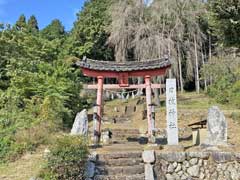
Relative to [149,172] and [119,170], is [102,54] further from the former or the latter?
[149,172]

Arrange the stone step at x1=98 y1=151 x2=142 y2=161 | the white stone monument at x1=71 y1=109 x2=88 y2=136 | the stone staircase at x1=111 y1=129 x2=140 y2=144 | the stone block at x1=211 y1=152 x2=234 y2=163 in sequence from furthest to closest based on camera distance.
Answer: the stone staircase at x1=111 y1=129 x2=140 y2=144, the white stone monument at x1=71 y1=109 x2=88 y2=136, the stone step at x1=98 y1=151 x2=142 y2=161, the stone block at x1=211 y1=152 x2=234 y2=163

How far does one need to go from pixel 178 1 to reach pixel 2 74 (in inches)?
502

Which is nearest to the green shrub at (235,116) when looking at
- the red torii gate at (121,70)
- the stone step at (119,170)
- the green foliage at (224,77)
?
the green foliage at (224,77)

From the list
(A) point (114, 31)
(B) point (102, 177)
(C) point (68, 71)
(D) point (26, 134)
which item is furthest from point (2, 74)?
(B) point (102, 177)

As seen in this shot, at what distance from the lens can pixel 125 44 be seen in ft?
79.7

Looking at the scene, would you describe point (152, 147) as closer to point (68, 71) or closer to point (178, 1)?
point (68, 71)

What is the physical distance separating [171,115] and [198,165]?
182cm

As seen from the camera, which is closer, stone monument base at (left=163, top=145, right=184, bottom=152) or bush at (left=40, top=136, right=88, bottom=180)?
bush at (left=40, top=136, right=88, bottom=180)

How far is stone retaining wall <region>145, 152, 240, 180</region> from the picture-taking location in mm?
9156

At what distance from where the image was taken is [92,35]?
29.0 meters

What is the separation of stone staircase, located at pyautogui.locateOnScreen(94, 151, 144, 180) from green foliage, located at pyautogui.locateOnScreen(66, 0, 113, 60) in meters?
19.6

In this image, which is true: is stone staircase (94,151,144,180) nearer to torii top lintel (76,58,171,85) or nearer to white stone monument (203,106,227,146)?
white stone monument (203,106,227,146)

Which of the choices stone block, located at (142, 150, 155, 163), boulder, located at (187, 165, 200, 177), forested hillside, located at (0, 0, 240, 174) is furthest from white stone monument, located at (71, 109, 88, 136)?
boulder, located at (187, 165, 200, 177)

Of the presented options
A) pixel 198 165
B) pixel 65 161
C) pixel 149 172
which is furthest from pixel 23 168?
pixel 198 165
